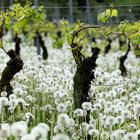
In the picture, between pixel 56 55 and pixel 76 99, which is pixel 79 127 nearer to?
pixel 76 99

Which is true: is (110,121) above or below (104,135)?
above

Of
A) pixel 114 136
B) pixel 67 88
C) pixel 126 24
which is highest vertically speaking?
pixel 126 24

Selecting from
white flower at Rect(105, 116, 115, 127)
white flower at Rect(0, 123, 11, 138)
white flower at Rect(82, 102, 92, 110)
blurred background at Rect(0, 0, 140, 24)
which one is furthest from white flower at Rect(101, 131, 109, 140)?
blurred background at Rect(0, 0, 140, 24)

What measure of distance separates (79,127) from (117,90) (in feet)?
8.70

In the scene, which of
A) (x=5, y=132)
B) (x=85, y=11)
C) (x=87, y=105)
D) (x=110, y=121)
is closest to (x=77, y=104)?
(x=87, y=105)

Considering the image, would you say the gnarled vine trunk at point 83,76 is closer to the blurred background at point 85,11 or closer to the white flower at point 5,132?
the white flower at point 5,132

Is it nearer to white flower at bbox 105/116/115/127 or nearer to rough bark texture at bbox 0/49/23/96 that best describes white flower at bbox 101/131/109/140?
white flower at bbox 105/116/115/127

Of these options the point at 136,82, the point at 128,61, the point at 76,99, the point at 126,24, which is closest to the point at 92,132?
the point at 76,99

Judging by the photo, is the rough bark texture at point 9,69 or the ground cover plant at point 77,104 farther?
the rough bark texture at point 9,69

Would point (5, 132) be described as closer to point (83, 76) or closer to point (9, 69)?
point (83, 76)

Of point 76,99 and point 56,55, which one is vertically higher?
point 56,55

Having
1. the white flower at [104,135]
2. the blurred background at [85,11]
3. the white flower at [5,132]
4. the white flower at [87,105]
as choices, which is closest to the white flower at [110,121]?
the white flower at [104,135]

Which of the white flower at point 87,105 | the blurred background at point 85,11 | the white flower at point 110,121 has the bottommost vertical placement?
the white flower at point 110,121

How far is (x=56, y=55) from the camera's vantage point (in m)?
18.8
